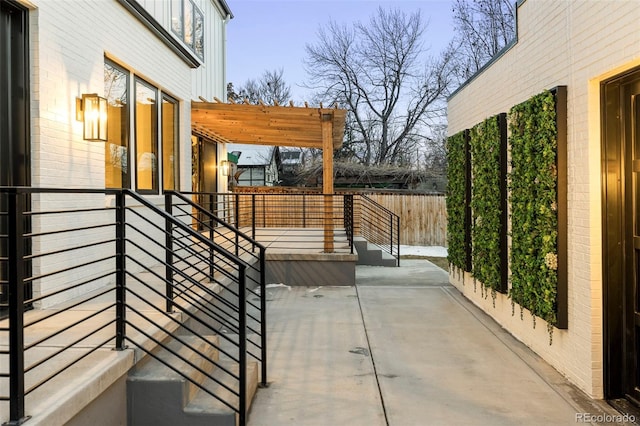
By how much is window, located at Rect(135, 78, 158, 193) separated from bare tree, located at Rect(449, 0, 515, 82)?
18.0 meters

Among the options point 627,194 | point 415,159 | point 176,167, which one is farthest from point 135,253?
point 415,159

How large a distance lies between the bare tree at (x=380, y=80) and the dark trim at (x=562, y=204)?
22443 millimetres

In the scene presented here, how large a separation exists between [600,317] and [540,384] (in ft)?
2.55

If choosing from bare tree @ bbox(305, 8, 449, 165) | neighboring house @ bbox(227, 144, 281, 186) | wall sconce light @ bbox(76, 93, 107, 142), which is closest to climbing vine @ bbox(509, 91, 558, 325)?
wall sconce light @ bbox(76, 93, 107, 142)

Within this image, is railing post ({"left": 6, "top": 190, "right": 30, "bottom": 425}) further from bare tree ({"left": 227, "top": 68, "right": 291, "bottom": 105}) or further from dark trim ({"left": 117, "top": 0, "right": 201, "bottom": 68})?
bare tree ({"left": 227, "top": 68, "right": 291, "bottom": 105})

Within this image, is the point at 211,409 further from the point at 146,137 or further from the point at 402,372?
the point at 146,137

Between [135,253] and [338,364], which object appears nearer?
[338,364]

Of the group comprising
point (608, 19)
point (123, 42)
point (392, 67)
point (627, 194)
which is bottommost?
point (627, 194)

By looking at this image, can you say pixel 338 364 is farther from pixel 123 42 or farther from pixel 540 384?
pixel 123 42

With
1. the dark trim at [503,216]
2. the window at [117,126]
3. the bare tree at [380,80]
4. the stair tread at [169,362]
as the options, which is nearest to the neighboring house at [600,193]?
the dark trim at [503,216]

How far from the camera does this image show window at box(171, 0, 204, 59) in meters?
7.60

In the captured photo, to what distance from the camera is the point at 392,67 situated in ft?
86.3

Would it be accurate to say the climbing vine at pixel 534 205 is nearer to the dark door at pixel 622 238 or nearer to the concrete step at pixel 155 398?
the dark door at pixel 622 238

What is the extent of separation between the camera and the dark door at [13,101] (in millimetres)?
3795
